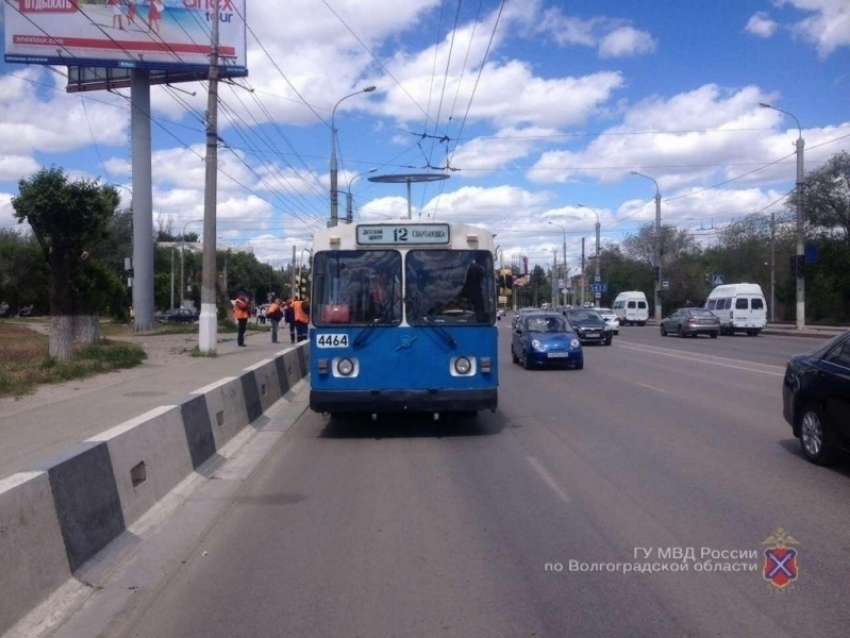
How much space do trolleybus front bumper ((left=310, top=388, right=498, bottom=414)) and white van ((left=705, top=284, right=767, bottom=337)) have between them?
36001 millimetres

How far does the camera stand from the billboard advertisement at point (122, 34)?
36.4 metres

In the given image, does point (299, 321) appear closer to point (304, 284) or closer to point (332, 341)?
point (304, 284)

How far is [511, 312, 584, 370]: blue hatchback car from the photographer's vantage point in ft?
75.9

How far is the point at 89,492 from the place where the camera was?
6.36 m

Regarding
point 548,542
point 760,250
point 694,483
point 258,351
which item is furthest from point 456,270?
point 760,250

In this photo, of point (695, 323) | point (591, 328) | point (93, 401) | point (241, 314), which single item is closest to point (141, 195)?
point (241, 314)

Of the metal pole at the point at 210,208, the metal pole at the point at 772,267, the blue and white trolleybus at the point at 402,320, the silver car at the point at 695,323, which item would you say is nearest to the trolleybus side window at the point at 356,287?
the blue and white trolleybus at the point at 402,320

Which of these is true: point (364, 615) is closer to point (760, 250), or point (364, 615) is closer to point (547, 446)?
point (547, 446)

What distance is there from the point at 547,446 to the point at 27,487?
7119mm

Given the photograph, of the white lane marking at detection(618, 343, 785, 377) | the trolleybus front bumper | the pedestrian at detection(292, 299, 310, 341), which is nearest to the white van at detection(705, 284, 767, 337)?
the white lane marking at detection(618, 343, 785, 377)

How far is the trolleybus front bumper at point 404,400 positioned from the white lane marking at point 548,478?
165cm

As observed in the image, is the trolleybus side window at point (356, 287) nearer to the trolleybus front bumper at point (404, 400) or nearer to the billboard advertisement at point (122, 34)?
the trolleybus front bumper at point (404, 400)

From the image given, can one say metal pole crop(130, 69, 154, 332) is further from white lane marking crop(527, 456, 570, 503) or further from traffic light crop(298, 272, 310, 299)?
white lane marking crop(527, 456, 570, 503)

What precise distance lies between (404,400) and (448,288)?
1.59 metres
